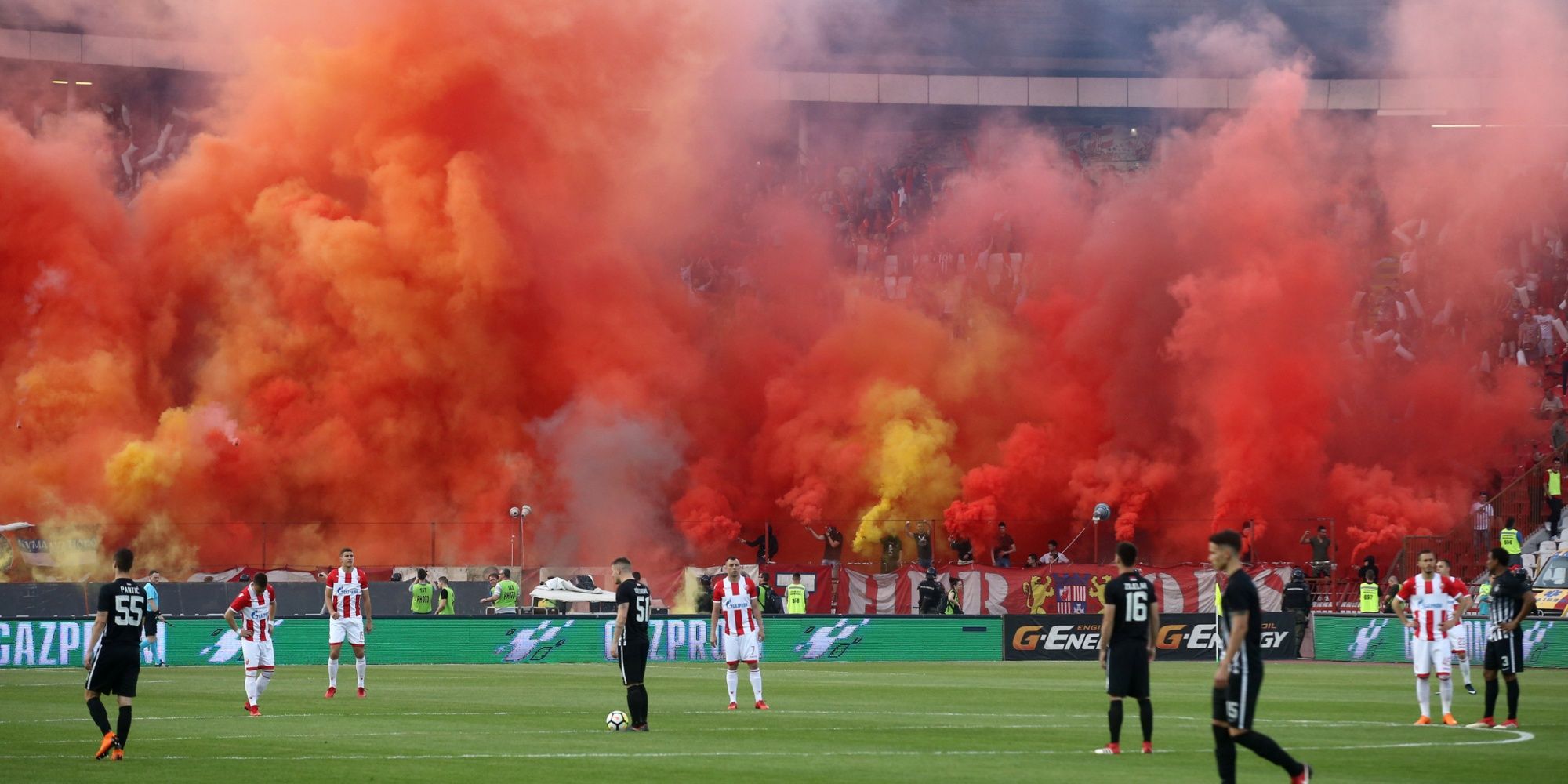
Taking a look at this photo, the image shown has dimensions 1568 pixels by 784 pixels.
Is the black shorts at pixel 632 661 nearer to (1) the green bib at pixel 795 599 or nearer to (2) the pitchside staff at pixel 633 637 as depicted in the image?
(2) the pitchside staff at pixel 633 637

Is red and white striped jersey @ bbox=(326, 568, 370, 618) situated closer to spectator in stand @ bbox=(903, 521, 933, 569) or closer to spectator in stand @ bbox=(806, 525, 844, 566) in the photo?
spectator in stand @ bbox=(903, 521, 933, 569)

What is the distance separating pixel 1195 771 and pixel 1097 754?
1753 mm

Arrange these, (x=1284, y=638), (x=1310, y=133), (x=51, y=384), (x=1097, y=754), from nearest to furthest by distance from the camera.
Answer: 1. (x=1097, y=754)
2. (x=1284, y=638)
3. (x=51, y=384)
4. (x=1310, y=133)

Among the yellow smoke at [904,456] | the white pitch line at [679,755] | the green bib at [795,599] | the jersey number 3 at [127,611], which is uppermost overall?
the yellow smoke at [904,456]

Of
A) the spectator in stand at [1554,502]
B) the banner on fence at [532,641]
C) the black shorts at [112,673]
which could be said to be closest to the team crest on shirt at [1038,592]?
the banner on fence at [532,641]

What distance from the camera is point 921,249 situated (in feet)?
218

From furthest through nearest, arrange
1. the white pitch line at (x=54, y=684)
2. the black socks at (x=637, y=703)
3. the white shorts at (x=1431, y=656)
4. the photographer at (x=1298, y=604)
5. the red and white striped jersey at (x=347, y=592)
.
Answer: the photographer at (x=1298, y=604), the white pitch line at (x=54, y=684), the red and white striped jersey at (x=347, y=592), the white shorts at (x=1431, y=656), the black socks at (x=637, y=703)

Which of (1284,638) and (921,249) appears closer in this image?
(1284,638)

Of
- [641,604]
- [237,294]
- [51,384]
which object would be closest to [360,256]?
[237,294]

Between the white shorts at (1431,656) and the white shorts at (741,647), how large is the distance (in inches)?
337

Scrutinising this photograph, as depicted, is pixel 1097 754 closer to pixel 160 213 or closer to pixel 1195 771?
pixel 1195 771

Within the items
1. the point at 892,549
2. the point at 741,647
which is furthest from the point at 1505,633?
the point at 892,549

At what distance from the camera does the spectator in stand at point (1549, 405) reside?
5312 cm

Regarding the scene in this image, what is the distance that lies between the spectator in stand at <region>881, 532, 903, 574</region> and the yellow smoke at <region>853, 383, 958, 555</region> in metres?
1.02
